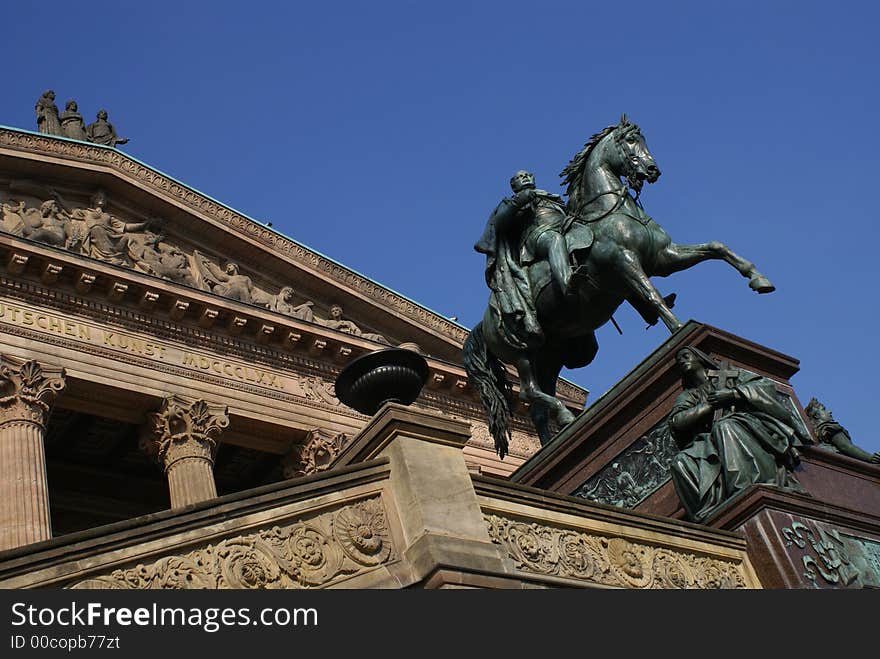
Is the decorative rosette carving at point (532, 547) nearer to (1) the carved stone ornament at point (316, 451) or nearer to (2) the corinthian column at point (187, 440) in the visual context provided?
(2) the corinthian column at point (187, 440)

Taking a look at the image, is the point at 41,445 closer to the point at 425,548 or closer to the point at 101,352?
the point at 101,352

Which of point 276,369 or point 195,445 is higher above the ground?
point 276,369

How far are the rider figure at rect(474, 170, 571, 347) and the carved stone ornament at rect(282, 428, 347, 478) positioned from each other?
589 inches

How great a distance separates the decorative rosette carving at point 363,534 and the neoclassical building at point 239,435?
13 mm

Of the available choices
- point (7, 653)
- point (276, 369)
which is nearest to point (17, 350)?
point (276, 369)

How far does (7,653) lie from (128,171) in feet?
83.2

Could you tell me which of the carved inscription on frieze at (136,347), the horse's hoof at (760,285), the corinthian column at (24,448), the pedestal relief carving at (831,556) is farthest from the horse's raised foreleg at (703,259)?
the carved inscription on frieze at (136,347)

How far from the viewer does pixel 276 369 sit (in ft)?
94.7

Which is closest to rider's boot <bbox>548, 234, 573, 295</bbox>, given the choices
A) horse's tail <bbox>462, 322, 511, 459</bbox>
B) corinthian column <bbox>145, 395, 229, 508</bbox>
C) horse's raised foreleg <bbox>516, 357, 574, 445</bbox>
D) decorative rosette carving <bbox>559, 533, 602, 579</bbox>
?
horse's raised foreleg <bbox>516, 357, 574, 445</bbox>

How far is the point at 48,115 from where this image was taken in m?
30.4

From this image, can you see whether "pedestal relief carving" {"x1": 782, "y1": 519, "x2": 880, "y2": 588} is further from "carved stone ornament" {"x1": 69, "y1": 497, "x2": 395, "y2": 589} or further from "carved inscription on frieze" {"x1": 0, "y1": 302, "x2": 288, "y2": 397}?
"carved inscription on frieze" {"x1": 0, "y1": 302, "x2": 288, "y2": 397}

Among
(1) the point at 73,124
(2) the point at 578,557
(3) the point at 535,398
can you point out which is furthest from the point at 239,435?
(2) the point at 578,557

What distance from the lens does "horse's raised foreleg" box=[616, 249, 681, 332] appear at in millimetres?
11672

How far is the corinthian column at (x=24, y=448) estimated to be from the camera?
67.3 ft
